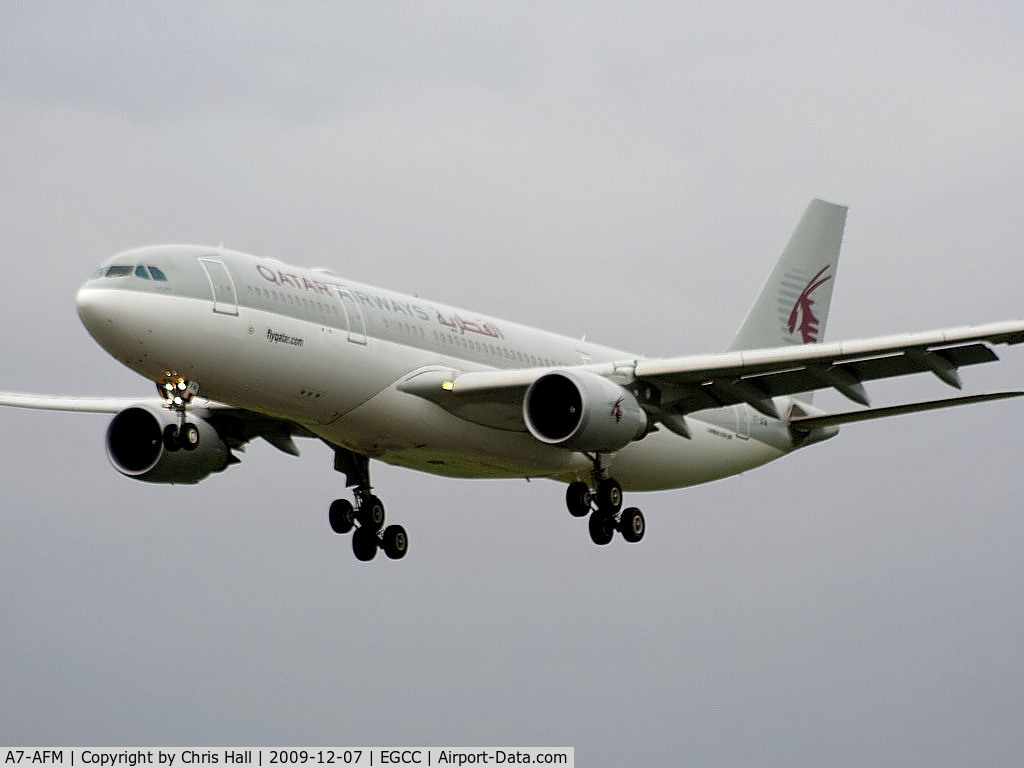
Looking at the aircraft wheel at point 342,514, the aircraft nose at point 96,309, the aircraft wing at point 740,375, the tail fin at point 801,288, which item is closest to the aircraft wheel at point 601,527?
the aircraft wing at point 740,375

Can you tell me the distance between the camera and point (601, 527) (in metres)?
40.0

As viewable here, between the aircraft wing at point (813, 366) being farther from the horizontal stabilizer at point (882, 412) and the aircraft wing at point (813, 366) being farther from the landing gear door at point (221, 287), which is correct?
the landing gear door at point (221, 287)

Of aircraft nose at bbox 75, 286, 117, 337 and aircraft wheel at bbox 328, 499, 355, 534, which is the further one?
aircraft wheel at bbox 328, 499, 355, 534

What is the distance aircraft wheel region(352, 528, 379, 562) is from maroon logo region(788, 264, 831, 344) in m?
13.4

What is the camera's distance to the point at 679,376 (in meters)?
36.4

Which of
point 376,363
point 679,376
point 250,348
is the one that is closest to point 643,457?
point 679,376

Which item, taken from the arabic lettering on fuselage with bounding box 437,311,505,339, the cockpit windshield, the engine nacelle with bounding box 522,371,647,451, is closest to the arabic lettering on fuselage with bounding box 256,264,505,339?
the arabic lettering on fuselage with bounding box 437,311,505,339

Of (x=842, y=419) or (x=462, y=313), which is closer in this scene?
(x=462, y=313)

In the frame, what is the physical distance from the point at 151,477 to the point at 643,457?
11.0 metres

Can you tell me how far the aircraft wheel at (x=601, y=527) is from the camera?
3997 cm

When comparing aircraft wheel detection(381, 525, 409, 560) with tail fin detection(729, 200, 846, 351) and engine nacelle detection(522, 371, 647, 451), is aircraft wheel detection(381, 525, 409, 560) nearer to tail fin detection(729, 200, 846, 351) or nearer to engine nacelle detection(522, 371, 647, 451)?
engine nacelle detection(522, 371, 647, 451)

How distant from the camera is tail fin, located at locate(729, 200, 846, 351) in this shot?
46.6 meters

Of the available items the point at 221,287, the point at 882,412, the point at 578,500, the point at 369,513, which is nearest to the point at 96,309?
the point at 221,287

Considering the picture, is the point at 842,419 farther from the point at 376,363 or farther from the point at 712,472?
the point at 376,363
